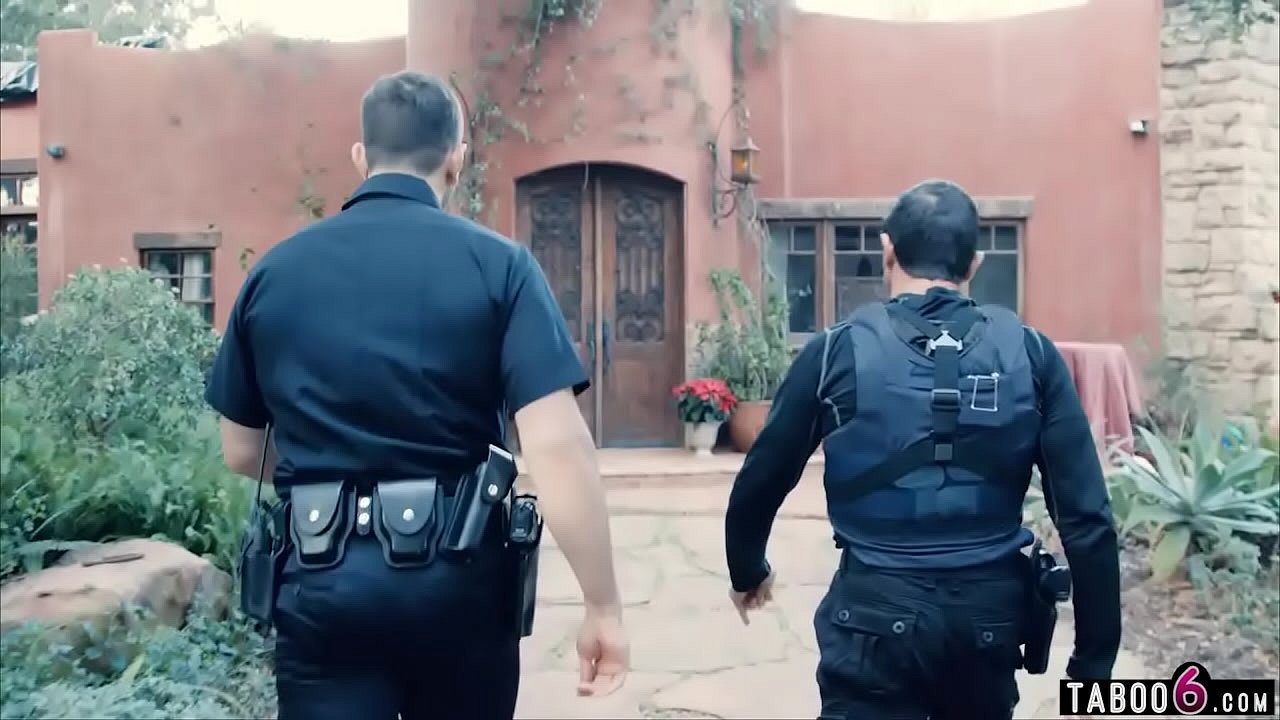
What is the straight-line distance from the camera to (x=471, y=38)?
8.62 meters

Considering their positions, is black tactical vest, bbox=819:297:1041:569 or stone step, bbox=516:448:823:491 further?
stone step, bbox=516:448:823:491

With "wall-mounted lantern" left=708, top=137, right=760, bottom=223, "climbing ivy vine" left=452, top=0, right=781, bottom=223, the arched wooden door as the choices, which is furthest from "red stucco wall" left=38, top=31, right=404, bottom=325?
"wall-mounted lantern" left=708, top=137, right=760, bottom=223

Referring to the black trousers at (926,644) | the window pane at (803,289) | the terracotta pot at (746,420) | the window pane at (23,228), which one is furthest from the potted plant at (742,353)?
the black trousers at (926,644)

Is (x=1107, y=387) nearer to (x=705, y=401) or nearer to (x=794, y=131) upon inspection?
(x=705, y=401)

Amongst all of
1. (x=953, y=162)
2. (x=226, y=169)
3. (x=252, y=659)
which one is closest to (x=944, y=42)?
(x=953, y=162)

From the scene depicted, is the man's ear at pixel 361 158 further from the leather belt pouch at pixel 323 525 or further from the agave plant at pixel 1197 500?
the agave plant at pixel 1197 500

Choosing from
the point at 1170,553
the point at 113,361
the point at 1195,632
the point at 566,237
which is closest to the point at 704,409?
the point at 566,237

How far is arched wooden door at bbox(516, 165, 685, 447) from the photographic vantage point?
8852mm

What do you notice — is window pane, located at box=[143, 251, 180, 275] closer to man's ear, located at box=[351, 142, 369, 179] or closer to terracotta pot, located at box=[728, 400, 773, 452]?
terracotta pot, located at box=[728, 400, 773, 452]

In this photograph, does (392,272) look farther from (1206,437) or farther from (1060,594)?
(1206,437)

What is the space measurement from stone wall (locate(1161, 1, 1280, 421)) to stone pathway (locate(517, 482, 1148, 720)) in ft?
13.2

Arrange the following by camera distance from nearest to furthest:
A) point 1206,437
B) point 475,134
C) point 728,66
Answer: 1. point 1206,437
2. point 475,134
3. point 728,66

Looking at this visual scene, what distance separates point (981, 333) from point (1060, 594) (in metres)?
Answer: 0.47

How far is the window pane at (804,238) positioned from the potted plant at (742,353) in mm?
787
